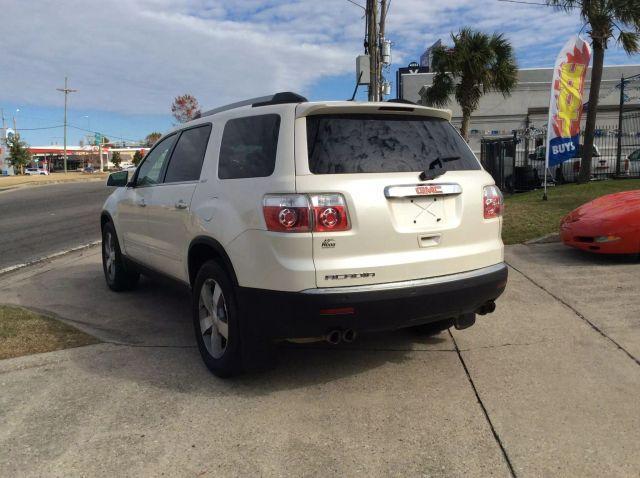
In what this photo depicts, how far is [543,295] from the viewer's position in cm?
564

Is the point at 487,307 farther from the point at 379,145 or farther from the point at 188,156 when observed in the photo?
the point at 188,156

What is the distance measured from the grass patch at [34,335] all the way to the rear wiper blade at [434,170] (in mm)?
3080

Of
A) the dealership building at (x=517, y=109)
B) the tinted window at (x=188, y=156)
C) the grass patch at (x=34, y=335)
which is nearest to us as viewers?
the tinted window at (x=188, y=156)

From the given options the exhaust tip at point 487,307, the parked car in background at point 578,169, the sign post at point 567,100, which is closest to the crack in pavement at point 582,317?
the exhaust tip at point 487,307

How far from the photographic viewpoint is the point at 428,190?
3453mm

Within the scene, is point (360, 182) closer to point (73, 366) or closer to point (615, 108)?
point (73, 366)

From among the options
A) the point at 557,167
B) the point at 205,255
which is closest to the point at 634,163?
the point at 557,167

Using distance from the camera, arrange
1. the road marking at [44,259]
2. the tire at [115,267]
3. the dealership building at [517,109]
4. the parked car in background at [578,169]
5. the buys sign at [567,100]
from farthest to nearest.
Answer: the dealership building at [517,109], the parked car in background at [578,169], the buys sign at [567,100], the road marking at [44,259], the tire at [115,267]

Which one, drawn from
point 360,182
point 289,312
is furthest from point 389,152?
point 289,312

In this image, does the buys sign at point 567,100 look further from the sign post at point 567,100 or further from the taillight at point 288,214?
the taillight at point 288,214

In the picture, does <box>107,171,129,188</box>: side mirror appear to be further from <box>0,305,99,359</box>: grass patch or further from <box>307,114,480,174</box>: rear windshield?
<box>307,114,480,174</box>: rear windshield

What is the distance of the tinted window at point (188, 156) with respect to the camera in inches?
169

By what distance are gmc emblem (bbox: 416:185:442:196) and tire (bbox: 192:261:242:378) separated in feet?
4.42

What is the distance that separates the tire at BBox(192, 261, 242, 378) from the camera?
3.53m
